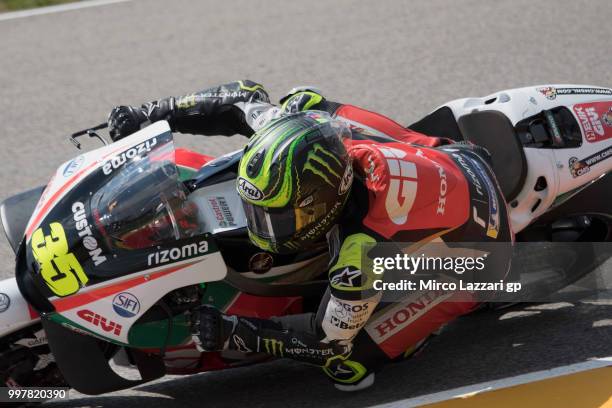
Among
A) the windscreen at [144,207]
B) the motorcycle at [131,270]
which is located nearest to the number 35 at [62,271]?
the motorcycle at [131,270]

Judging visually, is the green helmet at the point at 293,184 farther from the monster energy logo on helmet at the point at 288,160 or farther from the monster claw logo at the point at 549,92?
the monster claw logo at the point at 549,92

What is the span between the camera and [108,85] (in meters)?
7.61

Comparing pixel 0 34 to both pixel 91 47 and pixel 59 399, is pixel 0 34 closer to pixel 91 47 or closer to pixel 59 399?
pixel 91 47

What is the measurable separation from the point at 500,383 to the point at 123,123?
201 centimetres

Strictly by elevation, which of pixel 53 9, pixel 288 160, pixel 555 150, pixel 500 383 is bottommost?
pixel 500 383

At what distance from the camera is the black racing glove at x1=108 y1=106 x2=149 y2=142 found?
15.3 feet

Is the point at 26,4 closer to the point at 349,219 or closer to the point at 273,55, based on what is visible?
the point at 273,55

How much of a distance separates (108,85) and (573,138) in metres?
3.93

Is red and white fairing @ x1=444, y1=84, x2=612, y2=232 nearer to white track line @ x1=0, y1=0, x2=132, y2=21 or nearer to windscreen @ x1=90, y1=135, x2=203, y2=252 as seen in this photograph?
windscreen @ x1=90, y1=135, x2=203, y2=252

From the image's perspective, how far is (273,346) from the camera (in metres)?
3.94

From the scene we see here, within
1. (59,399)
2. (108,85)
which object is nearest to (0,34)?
(108,85)

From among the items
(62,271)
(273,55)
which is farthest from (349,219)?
(273,55)

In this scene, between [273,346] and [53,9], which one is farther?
[53,9]

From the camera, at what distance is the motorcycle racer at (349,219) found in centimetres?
379
